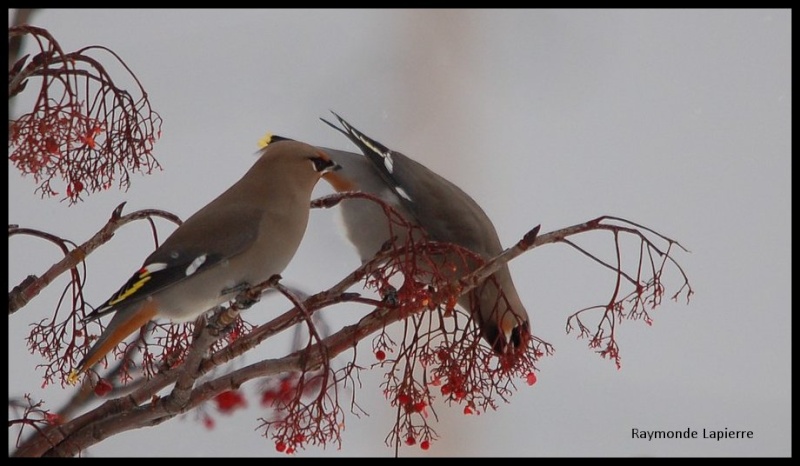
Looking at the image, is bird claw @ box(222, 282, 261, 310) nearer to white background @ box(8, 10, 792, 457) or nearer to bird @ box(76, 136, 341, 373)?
bird @ box(76, 136, 341, 373)

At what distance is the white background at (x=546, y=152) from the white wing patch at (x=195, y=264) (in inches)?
34.7

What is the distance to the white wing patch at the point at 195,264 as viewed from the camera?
178 cm

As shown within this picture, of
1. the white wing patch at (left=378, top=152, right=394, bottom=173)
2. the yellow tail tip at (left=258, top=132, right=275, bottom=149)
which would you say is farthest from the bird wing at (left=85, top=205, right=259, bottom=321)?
the white wing patch at (left=378, top=152, right=394, bottom=173)

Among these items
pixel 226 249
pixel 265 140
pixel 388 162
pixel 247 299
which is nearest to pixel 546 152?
pixel 388 162

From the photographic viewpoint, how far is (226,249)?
1.86 m

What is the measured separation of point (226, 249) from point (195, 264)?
8 centimetres

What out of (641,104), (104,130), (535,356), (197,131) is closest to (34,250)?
(197,131)

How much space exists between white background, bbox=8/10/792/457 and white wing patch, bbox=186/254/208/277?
2.89 feet

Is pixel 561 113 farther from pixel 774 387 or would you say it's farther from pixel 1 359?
pixel 1 359

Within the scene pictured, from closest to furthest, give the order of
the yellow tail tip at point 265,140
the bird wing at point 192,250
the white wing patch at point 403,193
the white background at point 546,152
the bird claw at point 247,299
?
1. the bird claw at point 247,299
2. the bird wing at point 192,250
3. the yellow tail tip at point 265,140
4. the white wing patch at point 403,193
5. the white background at point 546,152

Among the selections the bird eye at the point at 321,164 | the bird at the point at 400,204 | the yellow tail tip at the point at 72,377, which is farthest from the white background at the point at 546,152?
the yellow tail tip at the point at 72,377

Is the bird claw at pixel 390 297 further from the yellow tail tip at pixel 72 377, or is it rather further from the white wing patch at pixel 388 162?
the white wing patch at pixel 388 162

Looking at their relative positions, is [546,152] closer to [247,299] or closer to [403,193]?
[403,193]

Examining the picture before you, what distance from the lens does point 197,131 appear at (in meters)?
3.15
